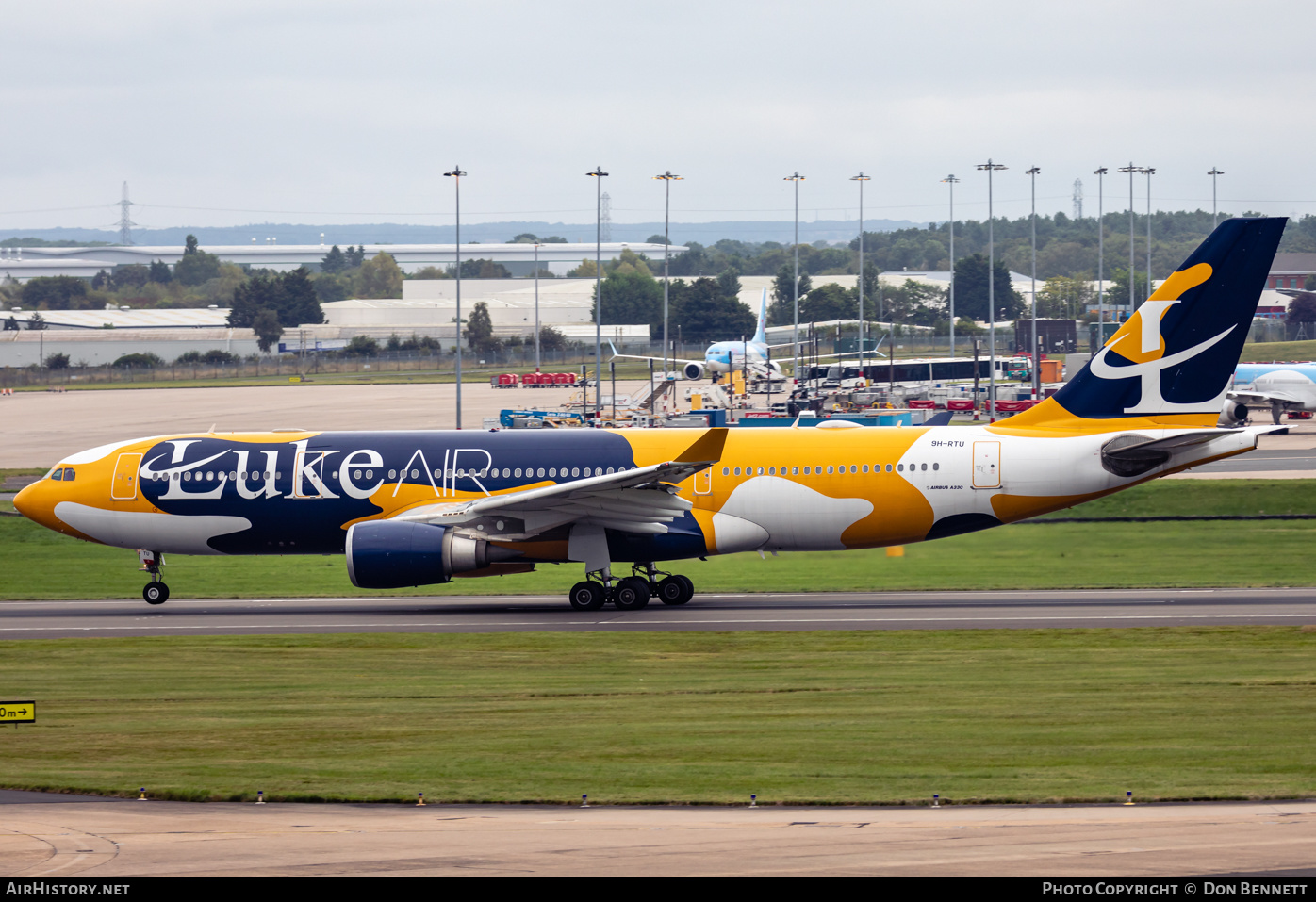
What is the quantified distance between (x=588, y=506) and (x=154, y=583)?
11.7 metres

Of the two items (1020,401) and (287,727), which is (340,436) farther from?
(1020,401)

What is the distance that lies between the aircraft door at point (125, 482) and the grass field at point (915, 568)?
360cm

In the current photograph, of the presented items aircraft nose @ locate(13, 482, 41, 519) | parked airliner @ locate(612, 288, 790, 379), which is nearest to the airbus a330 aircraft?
aircraft nose @ locate(13, 482, 41, 519)

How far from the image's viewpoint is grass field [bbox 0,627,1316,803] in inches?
617

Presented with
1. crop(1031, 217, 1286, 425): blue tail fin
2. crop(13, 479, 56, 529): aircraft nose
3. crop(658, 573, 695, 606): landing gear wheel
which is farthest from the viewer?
crop(13, 479, 56, 529): aircraft nose

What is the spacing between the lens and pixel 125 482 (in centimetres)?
3469

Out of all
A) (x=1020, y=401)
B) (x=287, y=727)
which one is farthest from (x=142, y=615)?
(x=1020, y=401)

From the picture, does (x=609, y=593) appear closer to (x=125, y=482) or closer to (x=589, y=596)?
(x=589, y=596)

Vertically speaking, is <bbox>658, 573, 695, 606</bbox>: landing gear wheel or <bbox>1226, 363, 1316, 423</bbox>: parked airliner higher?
<bbox>1226, 363, 1316, 423</bbox>: parked airliner

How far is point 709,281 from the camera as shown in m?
176

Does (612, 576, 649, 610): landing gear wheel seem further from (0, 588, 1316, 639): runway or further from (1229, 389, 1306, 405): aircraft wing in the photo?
(1229, 389, 1306, 405): aircraft wing

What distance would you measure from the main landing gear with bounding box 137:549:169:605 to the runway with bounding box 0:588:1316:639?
32 centimetres

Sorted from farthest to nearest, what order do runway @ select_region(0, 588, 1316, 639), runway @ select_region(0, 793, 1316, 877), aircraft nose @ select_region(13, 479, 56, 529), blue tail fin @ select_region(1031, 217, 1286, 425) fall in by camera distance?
aircraft nose @ select_region(13, 479, 56, 529), blue tail fin @ select_region(1031, 217, 1286, 425), runway @ select_region(0, 588, 1316, 639), runway @ select_region(0, 793, 1316, 877)

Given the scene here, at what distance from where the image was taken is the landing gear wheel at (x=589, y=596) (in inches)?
1297
